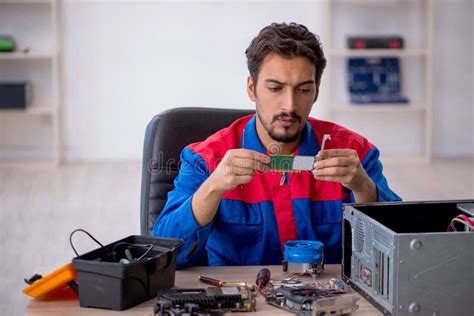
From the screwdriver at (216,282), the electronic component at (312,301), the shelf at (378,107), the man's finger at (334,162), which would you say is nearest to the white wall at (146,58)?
the shelf at (378,107)

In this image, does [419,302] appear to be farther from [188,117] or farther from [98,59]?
[98,59]

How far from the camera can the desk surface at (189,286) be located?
1.56 m

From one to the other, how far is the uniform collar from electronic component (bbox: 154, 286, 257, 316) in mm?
641

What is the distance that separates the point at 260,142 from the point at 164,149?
0.35 meters

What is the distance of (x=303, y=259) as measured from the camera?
70.2 inches

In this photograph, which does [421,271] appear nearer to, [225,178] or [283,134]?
[225,178]

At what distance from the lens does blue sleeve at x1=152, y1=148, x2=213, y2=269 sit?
1.95 metres

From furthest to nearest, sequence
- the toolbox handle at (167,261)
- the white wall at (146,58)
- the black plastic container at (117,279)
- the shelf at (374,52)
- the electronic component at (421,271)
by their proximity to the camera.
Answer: the white wall at (146,58), the shelf at (374,52), the toolbox handle at (167,261), the black plastic container at (117,279), the electronic component at (421,271)

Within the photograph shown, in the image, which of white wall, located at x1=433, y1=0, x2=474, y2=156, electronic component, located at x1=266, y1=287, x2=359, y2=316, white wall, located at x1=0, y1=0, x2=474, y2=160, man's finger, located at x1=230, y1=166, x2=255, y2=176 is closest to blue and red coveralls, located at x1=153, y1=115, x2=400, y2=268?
man's finger, located at x1=230, y1=166, x2=255, y2=176

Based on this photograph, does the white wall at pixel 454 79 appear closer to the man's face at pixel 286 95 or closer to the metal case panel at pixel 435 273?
the man's face at pixel 286 95

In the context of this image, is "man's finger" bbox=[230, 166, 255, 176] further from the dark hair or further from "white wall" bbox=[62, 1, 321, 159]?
"white wall" bbox=[62, 1, 321, 159]

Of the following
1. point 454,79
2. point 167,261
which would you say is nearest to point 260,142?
point 167,261

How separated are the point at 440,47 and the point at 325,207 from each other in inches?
181

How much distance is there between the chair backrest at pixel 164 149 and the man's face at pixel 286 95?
1.19ft
